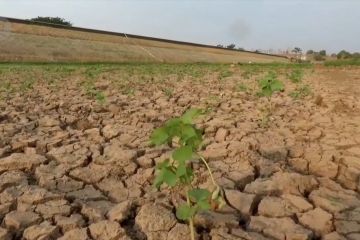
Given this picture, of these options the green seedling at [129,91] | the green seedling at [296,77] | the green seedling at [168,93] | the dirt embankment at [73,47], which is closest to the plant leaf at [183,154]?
the green seedling at [168,93]

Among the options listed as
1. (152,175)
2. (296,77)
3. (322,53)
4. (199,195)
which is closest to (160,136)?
(199,195)

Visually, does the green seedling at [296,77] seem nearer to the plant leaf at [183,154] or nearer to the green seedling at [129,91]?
the green seedling at [129,91]

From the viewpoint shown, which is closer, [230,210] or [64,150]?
[230,210]

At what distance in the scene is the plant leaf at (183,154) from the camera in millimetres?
1711

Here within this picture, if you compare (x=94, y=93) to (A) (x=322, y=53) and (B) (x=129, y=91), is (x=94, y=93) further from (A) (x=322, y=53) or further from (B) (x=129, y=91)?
(A) (x=322, y=53)

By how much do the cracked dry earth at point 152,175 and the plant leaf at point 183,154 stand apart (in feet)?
1.92

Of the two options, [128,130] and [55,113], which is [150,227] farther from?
[55,113]

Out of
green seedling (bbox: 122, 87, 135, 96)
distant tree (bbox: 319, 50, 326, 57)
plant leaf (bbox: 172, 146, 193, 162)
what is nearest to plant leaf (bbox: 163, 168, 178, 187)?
plant leaf (bbox: 172, 146, 193, 162)

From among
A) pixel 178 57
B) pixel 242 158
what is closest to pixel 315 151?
pixel 242 158

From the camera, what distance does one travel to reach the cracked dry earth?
7.44 ft

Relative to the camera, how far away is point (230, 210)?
2447 millimetres

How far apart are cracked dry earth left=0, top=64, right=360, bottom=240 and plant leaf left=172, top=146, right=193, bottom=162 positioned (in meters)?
0.59

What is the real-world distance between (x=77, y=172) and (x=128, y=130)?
48.8 inches

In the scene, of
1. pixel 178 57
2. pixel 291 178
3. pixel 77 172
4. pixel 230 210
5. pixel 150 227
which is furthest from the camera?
pixel 178 57
